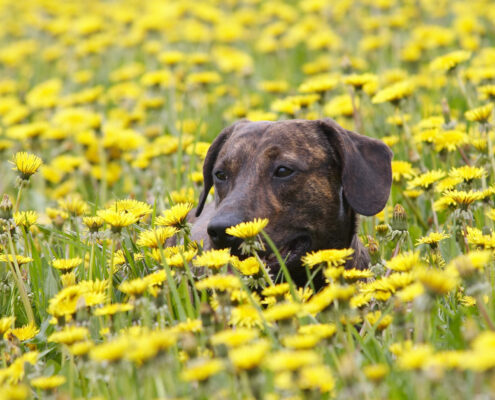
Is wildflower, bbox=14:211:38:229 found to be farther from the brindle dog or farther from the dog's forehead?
the dog's forehead

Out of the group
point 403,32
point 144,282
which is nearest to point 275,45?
point 403,32

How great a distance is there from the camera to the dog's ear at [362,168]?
3934 millimetres

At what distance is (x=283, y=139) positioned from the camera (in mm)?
4125

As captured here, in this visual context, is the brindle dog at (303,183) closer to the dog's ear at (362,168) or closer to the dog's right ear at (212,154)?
the dog's ear at (362,168)

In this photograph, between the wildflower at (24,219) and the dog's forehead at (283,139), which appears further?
the dog's forehead at (283,139)

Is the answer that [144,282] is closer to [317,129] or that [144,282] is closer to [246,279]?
[246,279]

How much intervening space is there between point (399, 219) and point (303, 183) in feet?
2.01

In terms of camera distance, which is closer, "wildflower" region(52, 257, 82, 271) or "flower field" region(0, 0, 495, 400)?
"flower field" region(0, 0, 495, 400)

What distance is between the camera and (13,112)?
6863mm

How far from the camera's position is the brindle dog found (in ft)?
12.8

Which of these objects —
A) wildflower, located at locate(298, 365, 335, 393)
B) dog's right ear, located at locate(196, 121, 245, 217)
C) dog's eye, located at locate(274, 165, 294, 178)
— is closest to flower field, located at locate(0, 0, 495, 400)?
wildflower, located at locate(298, 365, 335, 393)

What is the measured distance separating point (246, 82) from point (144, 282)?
5.74 m

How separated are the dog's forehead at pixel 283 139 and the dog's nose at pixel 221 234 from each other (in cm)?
65

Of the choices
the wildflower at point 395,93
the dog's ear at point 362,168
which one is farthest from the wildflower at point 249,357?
the wildflower at point 395,93
